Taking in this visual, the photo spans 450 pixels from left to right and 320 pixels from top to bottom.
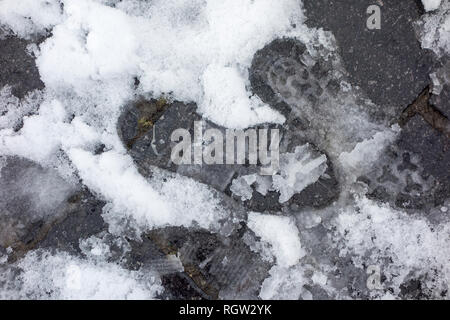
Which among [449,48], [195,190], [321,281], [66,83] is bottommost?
[321,281]

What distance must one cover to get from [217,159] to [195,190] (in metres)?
0.17

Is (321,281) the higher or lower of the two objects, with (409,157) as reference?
lower

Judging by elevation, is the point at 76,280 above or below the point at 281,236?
below

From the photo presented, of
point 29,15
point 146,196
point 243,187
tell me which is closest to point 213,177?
point 243,187

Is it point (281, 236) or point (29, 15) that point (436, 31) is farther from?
point (29, 15)

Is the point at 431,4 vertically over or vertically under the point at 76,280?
over

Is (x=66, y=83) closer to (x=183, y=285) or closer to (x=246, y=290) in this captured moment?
(x=183, y=285)

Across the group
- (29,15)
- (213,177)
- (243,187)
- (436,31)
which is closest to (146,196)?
(213,177)

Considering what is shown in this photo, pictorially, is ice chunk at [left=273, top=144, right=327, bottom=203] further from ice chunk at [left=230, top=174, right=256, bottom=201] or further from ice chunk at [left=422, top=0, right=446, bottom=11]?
ice chunk at [left=422, top=0, right=446, bottom=11]

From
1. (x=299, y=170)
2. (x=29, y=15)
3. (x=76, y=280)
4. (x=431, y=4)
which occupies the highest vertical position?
(x=431, y=4)

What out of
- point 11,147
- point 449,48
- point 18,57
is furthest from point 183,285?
point 449,48

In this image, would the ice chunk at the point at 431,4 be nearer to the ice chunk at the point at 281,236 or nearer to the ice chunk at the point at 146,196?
the ice chunk at the point at 281,236

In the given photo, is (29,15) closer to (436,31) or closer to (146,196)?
(146,196)

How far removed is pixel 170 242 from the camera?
1.88 m
